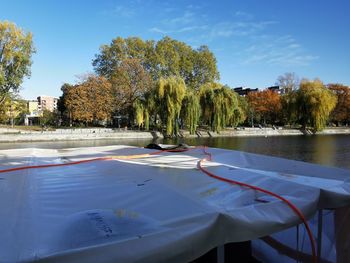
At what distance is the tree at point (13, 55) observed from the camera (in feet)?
113

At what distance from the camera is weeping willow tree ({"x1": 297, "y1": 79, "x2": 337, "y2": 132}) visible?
43.8 meters

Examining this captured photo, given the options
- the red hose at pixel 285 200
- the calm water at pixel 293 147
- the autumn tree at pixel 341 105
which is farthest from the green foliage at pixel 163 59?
the red hose at pixel 285 200

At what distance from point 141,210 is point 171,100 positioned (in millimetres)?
34744

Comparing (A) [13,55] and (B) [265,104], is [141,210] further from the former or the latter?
(B) [265,104]

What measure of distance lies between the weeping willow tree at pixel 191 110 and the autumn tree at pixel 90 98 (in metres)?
12.0

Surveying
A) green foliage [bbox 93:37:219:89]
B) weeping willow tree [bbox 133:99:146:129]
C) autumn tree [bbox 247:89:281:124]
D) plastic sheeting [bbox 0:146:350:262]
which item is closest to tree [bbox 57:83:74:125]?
green foliage [bbox 93:37:219:89]

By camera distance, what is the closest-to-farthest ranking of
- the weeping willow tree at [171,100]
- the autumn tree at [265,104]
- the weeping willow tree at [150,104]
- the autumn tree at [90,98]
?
the weeping willow tree at [171,100], the weeping willow tree at [150,104], the autumn tree at [90,98], the autumn tree at [265,104]

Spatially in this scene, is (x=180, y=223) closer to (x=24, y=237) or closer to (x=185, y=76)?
(x=24, y=237)

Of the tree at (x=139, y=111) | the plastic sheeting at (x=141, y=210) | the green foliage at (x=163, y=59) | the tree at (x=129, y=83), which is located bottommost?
the plastic sheeting at (x=141, y=210)

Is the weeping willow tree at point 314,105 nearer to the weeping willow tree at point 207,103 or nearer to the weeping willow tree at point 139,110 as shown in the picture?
the weeping willow tree at point 207,103

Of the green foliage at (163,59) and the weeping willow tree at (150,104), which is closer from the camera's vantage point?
the weeping willow tree at (150,104)

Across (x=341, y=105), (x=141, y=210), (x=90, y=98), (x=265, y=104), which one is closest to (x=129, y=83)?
(x=90, y=98)

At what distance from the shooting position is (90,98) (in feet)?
142

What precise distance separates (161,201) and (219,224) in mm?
457
